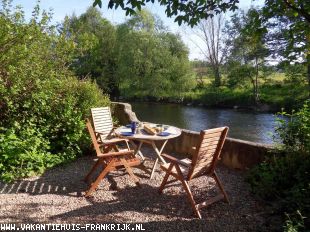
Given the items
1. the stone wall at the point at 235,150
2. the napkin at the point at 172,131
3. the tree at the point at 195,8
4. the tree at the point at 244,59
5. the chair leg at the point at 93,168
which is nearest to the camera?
the tree at the point at 195,8

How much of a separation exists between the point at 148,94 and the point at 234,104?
8577 mm

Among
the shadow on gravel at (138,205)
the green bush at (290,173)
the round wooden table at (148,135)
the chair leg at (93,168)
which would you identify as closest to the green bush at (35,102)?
the chair leg at (93,168)

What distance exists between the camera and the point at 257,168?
498cm

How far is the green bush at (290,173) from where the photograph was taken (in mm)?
3785

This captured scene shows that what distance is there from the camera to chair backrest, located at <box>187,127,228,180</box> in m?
4.02

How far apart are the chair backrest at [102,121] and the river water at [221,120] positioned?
8.90 metres

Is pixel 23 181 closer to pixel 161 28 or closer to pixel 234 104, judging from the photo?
pixel 234 104

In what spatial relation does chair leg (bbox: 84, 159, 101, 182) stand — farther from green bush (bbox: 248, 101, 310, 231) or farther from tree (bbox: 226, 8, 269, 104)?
tree (bbox: 226, 8, 269, 104)

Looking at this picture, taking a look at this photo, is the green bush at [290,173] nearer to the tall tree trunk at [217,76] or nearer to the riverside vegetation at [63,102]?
the riverside vegetation at [63,102]

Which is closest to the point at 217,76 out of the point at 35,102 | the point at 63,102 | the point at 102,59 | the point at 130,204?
the point at 102,59

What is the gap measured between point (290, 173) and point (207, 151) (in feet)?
4.00

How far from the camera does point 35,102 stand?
21.3ft

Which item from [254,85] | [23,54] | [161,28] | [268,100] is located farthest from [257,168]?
[161,28]

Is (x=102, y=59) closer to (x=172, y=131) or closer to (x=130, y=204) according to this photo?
(x=172, y=131)
